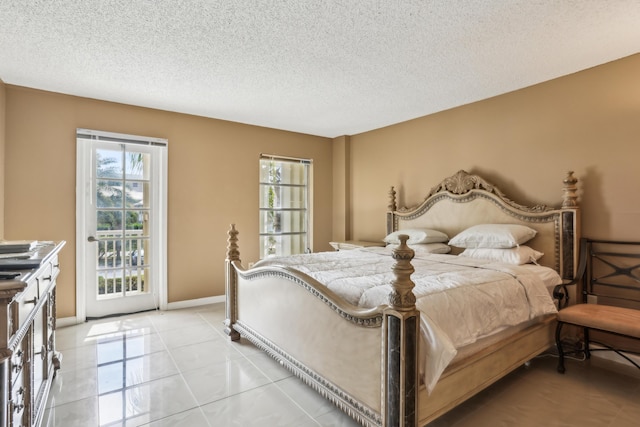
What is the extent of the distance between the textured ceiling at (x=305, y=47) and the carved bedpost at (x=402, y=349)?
60.1 inches

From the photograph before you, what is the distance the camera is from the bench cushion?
82.8 inches

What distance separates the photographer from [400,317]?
151cm

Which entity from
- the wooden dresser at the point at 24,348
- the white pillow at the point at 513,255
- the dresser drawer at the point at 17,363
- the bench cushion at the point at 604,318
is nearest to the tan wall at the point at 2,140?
the wooden dresser at the point at 24,348

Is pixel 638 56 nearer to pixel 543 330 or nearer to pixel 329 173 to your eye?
pixel 543 330

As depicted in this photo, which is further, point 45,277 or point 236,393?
point 236,393

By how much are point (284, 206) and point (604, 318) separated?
3865 mm

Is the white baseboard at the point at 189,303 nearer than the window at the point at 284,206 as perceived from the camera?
Yes

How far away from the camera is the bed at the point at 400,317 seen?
155 cm

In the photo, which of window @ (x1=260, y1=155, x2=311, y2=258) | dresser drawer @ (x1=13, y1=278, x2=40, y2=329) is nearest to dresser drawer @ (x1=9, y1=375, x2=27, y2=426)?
dresser drawer @ (x1=13, y1=278, x2=40, y2=329)

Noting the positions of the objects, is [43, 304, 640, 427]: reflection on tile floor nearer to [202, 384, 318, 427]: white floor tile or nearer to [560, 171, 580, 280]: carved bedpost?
[202, 384, 318, 427]: white floor tile

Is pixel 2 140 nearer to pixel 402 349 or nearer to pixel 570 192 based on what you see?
pixel 402 349

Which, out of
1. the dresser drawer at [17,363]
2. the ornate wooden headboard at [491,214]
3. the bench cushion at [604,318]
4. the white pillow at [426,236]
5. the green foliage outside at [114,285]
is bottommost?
the green foliage outside at [114,285]

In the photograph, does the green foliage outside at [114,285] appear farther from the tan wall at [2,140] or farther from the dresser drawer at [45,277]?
the dresser drawer at [45,277]

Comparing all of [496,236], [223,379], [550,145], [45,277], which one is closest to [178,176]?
[45,277]
